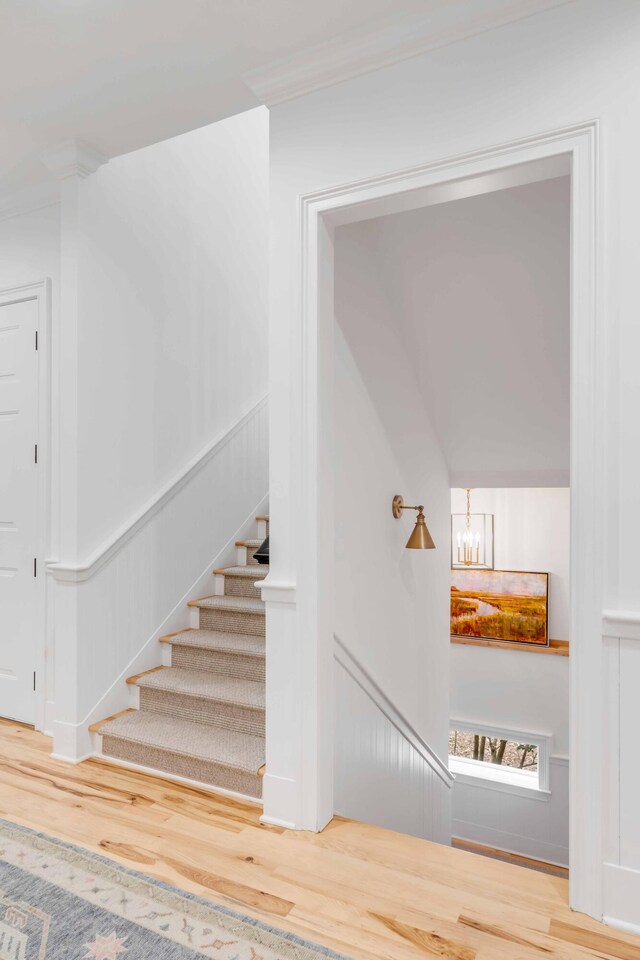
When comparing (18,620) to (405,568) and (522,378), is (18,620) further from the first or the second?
(522,378)

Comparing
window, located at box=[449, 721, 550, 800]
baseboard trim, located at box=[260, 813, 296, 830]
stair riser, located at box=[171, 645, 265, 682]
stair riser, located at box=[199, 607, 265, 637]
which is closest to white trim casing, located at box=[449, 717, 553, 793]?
window, located at box=[449, 721, 550, 800]

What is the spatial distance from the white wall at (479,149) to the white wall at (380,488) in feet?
1.28

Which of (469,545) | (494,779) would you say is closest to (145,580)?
(469,545)

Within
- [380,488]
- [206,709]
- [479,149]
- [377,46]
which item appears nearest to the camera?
[479,149]

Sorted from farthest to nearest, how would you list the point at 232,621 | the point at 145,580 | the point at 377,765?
the point at 232,621
the point at 145,580
the point at 377,765

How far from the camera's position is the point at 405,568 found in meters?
3.43

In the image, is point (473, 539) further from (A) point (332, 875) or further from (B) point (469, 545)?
(A) point (332, 875)

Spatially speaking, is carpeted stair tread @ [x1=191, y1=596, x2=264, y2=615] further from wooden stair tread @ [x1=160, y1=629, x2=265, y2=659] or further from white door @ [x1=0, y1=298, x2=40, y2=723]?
white door @ [x1=0, y1=298, x2=40, y2=723]

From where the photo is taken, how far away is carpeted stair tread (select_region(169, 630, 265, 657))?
2.94 m

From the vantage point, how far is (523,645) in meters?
6.21

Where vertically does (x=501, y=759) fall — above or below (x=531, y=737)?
below

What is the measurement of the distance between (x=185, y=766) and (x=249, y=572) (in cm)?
121

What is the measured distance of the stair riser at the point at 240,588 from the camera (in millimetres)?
3486

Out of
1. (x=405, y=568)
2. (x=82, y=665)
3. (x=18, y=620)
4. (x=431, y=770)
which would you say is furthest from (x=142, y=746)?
(x=431, y=770)
